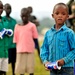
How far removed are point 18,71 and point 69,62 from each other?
13.9 feet

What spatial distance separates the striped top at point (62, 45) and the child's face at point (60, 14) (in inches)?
3.7

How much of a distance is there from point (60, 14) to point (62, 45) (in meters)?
0.40

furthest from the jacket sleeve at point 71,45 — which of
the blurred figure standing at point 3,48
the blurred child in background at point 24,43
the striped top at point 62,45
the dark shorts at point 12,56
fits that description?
the dark shorts at point 12,56

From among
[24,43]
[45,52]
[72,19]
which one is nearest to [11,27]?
[24,43]

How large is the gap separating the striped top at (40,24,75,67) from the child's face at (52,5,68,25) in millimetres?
95

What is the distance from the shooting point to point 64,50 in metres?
5.52

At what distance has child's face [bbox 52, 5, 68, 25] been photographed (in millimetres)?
5562

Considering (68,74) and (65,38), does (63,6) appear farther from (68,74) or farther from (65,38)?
(68,74)

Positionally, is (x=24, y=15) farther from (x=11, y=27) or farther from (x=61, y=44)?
(x=61, y=44)

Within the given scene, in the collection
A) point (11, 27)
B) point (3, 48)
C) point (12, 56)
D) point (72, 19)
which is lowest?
point (12, 56)

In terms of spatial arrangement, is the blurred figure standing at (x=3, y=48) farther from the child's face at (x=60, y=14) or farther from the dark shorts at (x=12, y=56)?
the child's face at (x=60, y=14)

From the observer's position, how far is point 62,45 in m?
5.52

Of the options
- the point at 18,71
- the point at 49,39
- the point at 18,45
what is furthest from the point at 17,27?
the point at 49,39

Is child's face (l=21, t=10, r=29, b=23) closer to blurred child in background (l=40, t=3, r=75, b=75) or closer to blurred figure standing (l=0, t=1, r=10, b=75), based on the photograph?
blurred figure standing (l=0, t=1, r=10, b=75)
